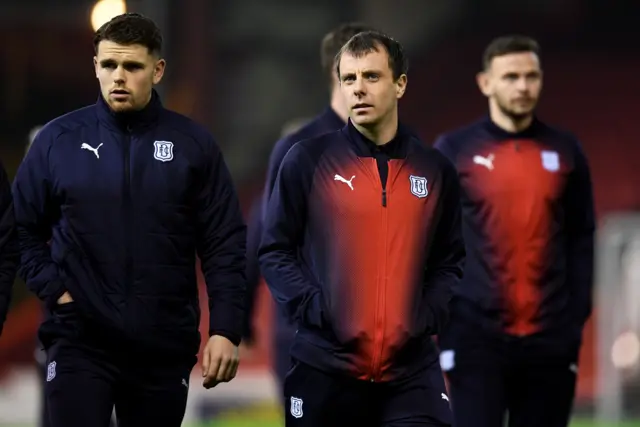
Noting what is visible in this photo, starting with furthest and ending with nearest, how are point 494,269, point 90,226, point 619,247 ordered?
point 619,247, point 494,269, point 90,226

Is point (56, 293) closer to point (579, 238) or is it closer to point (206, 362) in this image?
point (206, 362)

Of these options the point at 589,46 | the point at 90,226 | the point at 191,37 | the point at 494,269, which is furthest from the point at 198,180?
the point at 589,46

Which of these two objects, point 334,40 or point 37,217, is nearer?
point 37,217

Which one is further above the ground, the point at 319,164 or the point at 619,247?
the point at 319,164

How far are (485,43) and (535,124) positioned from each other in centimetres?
926

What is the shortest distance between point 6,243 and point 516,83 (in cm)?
269

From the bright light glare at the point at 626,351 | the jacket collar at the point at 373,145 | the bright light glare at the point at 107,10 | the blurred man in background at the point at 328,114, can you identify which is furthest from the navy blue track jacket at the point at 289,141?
the bright light glare at the point at 626,351

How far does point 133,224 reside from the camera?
5.81m

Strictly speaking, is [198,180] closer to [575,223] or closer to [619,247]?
[575,223]

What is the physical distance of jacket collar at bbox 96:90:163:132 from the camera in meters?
5.92

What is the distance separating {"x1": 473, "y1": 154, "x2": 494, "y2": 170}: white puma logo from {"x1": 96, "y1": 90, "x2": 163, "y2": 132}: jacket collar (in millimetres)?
1855

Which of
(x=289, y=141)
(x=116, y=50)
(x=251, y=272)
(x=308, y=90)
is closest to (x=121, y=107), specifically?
(x=116, y=50)

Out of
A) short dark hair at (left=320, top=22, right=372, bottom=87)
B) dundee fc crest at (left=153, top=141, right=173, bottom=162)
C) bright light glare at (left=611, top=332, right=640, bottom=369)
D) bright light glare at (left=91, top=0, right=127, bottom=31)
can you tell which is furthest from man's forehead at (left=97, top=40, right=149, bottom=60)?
bright light glare at (left=611, top=332, right=640, bottom=369)

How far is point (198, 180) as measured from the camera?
596 centimetres
